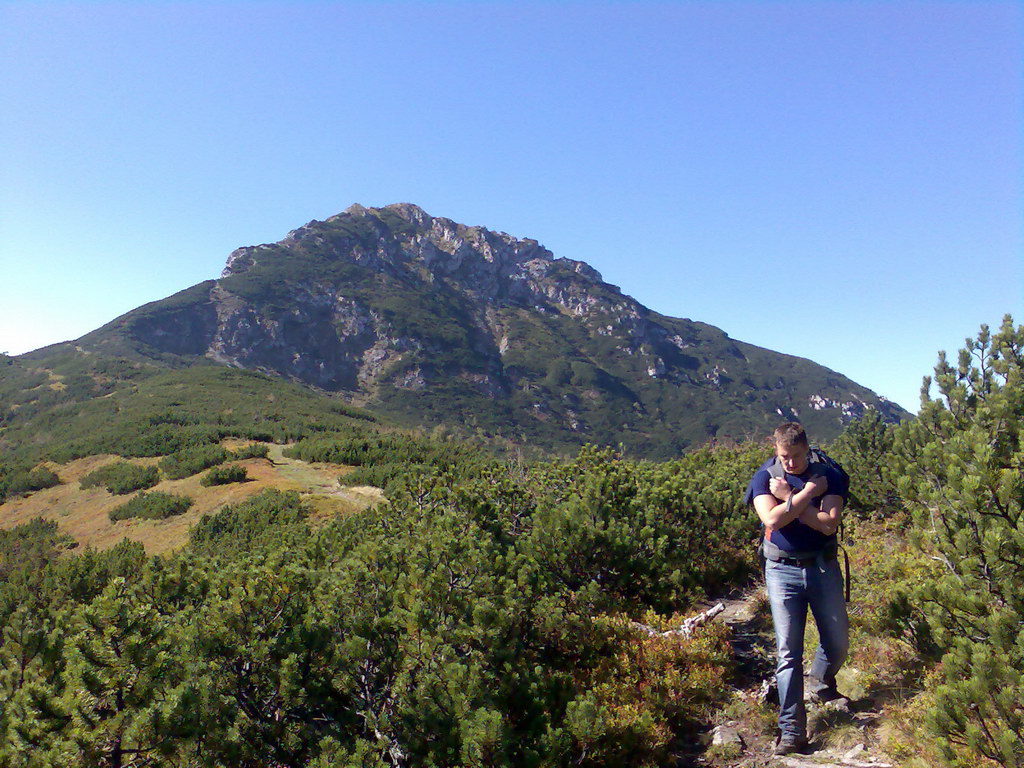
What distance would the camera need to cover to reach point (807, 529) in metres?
3.51

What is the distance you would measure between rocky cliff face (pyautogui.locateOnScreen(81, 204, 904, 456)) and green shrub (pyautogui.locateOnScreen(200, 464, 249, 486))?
228 ft

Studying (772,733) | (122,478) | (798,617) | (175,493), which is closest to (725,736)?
(772,733)

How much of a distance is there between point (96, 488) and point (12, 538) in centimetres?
663

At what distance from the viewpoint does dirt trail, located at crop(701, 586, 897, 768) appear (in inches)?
132

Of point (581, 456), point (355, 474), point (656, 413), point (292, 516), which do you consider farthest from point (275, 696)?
point (656, 413)

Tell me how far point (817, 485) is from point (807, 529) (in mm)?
304

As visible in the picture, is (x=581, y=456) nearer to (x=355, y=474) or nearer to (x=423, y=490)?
(x=423, y=490)

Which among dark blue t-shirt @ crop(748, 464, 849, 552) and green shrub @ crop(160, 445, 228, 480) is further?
green shrub @ crop(160, 445, 228, 480)

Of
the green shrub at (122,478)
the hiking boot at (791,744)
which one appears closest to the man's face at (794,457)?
the hiking boot at (791,744)

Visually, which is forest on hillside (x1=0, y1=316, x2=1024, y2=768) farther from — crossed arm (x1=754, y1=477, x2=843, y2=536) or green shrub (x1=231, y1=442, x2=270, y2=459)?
green shrub (x1=231, y1=442, x2=270, y2=459)

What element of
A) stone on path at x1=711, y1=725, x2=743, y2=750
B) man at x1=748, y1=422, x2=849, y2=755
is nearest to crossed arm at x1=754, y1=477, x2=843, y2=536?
man at x1=748, y1=422, x2=849, y2=755

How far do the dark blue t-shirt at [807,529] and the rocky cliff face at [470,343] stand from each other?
305ft

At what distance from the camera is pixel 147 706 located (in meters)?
2.86

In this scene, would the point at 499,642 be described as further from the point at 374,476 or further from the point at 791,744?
the point at 374,476
